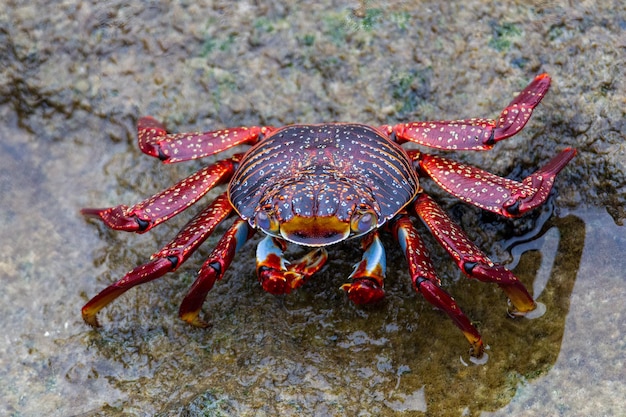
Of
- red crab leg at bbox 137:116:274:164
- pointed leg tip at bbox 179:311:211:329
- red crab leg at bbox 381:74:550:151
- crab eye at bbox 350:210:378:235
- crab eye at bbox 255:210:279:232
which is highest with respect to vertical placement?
red crab leg at bbox 381:74:550:151

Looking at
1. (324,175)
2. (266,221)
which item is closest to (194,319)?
(266,221)

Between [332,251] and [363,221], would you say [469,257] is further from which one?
[332,251]

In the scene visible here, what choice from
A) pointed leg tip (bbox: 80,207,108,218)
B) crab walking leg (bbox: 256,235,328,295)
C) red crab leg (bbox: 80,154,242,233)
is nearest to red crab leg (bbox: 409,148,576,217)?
crab walking leg (bbox: 256,235,328,295)

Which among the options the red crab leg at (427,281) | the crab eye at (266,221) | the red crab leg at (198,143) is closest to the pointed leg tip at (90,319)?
the red crab leg at (198,143)

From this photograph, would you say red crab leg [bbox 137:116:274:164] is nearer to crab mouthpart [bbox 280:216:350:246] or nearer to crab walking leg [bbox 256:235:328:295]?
crab walking leg [bbox 256:235:328:295]

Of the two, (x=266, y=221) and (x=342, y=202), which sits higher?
(x=342, y=202)

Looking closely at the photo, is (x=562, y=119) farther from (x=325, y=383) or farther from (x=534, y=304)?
(x=325, y=383)

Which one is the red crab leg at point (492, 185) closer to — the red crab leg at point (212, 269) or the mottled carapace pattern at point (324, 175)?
the mottled carapace pattern at point (324, 175)
